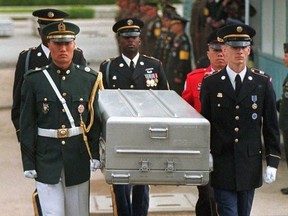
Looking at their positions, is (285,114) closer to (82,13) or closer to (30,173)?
(30,173)

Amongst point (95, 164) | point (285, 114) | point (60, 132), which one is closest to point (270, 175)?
point (95, 164)

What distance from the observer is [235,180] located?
6547mm

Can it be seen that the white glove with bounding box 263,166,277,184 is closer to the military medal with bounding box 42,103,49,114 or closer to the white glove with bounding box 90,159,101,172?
the white glove with bounding box 90,159,101,172

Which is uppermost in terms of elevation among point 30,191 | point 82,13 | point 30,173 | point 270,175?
point 30,173

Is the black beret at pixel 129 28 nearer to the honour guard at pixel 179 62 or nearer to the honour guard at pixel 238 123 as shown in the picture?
the honour guard at pixel 238 123

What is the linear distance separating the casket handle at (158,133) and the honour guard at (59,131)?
0.70 metres

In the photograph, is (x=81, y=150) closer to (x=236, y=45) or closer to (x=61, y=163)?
(x=61, y=163)

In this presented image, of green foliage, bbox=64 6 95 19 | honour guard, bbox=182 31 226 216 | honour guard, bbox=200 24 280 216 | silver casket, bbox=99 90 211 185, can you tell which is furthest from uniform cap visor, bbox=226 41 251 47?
green foliage, bbox=64 6 95 19

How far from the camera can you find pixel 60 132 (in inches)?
252

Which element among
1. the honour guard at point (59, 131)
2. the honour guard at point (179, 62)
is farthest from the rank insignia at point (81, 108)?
the honour guard at point (179, 62)

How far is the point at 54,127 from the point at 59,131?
4 cm

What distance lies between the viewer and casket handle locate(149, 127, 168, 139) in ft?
18.9

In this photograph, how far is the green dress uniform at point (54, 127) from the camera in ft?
21.0

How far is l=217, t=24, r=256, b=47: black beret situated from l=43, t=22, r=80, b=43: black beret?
3.25ft
